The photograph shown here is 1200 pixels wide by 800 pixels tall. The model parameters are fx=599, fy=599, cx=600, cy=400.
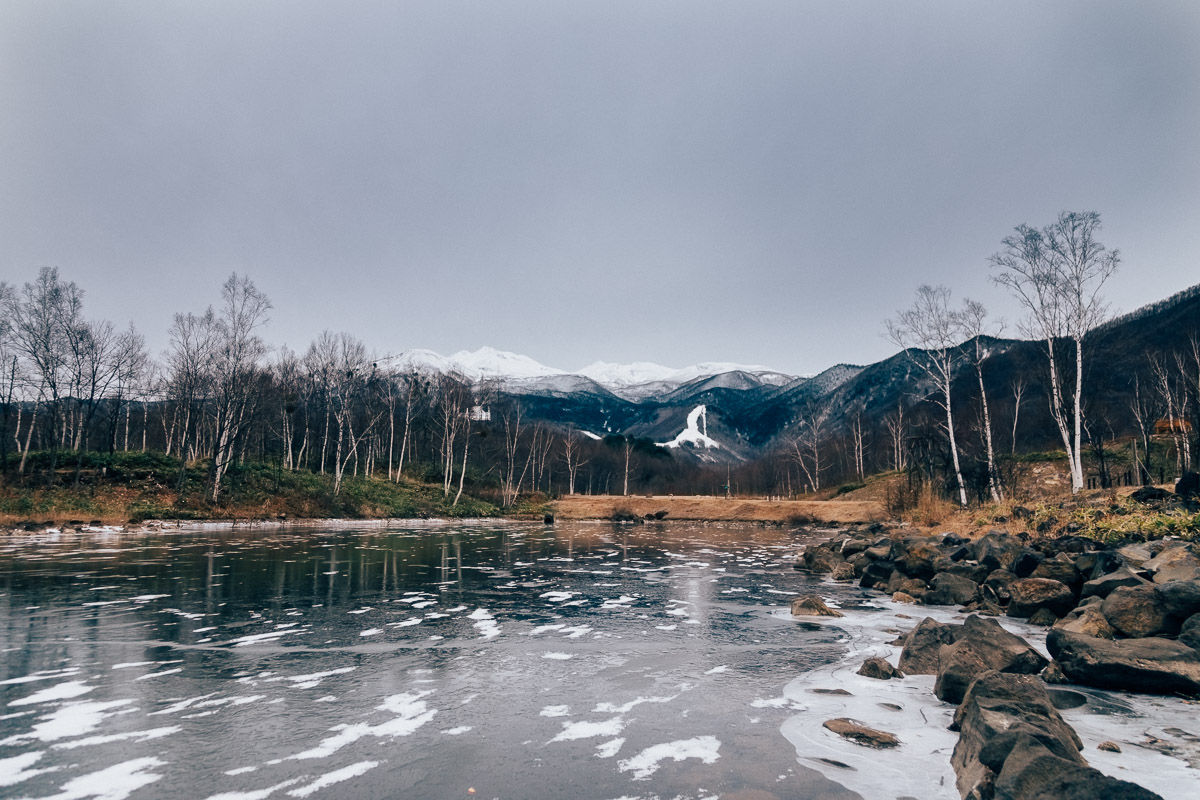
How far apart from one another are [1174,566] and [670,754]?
30.8ft

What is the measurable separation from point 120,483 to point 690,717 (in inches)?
1735

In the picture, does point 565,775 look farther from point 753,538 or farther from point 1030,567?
point 753,538

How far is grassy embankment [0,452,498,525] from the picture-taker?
3278 cm

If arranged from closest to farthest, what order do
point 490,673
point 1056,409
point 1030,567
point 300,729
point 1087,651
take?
point 300,729, point 1087,651, point 490,673, point 1030,567, point 1056,409

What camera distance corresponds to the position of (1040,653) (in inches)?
329

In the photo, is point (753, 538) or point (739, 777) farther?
point (753, 538)

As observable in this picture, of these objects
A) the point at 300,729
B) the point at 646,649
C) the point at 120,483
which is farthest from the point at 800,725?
the point at 120,483

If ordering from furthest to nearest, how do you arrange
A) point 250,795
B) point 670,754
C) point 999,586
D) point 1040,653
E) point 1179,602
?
point 999,586
point 1040,653
point 1179,602
point 670,754
point 250,795

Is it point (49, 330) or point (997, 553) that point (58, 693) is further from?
point (49, 330)

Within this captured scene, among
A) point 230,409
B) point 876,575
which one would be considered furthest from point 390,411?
point 876,575

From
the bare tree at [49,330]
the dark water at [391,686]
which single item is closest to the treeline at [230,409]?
the bare tree at [49,330]

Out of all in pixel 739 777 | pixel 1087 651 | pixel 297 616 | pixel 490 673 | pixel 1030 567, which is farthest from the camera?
pixel 1030 567

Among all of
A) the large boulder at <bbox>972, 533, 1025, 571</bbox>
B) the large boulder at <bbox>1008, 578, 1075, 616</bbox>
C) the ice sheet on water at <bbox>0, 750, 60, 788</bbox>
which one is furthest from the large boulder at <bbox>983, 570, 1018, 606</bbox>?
the ice sheet on water at <bbox>0, 750, 60, 788</bbox>

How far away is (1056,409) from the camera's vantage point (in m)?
30.5
